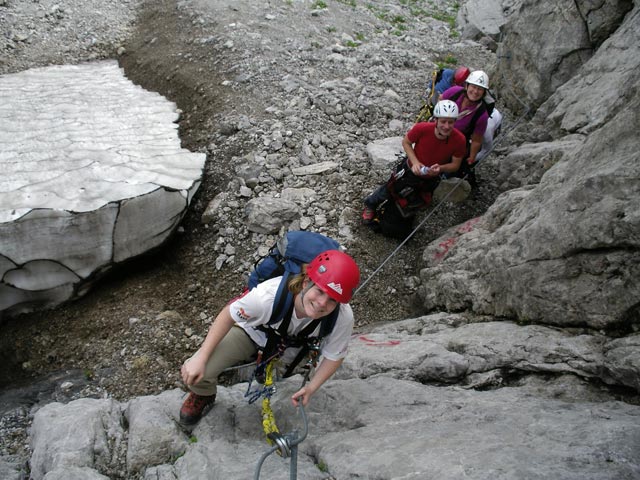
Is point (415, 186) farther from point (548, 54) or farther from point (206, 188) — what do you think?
point (548, 54)

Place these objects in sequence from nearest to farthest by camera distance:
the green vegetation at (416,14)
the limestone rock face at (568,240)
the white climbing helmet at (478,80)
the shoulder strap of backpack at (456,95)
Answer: the limestone rock face at (568,240) → the white climbing helmet at (478,80) → the shoulder strap of backpack at (456,95) → the green vegetation at (416,14)

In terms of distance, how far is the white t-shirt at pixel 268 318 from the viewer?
3.28 m

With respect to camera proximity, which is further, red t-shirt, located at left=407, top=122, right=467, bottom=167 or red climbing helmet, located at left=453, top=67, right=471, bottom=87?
red climbing helmet, located at left=453, top=67, right=471, bottom=87

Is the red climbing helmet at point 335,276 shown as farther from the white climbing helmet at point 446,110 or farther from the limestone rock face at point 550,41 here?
the limestone rock face at point 550,41

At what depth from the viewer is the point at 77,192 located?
6.71m

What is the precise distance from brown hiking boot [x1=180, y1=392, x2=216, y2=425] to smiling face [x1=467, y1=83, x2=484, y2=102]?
Answer: 5.12 meters

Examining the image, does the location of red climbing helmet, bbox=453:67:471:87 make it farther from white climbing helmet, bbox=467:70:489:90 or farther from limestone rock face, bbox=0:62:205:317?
limestone rock face, bbox=0:62:205:317

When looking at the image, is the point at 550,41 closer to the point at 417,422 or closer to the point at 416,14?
the point at 417,422

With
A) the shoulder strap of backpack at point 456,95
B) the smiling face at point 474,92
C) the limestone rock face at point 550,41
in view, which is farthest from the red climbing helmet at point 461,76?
the limestone rock face at point 550,41

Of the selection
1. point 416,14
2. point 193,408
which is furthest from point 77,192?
point 416,14

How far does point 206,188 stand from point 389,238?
127 inches

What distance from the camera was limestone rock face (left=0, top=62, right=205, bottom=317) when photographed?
20.8 ft

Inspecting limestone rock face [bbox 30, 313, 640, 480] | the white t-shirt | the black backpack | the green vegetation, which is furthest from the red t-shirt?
the green vegetation

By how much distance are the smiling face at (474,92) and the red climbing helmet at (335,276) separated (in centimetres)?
443
